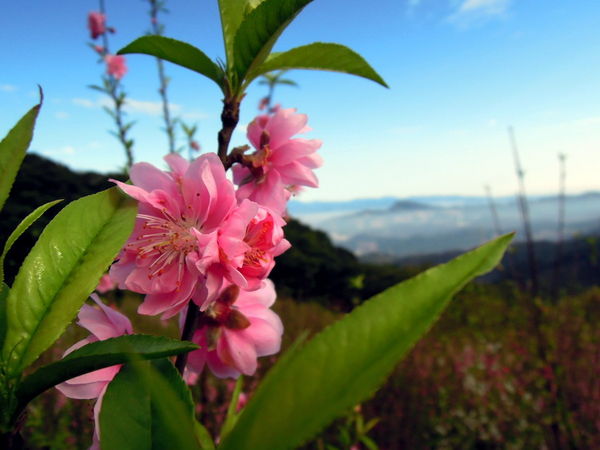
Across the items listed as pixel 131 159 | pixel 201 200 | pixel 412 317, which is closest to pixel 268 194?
pixel 201 200

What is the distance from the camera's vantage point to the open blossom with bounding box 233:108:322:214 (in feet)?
2.92

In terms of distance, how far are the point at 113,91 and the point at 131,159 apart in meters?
0.78

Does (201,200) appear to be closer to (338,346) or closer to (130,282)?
(130,282)

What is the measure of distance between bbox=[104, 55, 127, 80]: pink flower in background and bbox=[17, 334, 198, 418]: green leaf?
15.1ft

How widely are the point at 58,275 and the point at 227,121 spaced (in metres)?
0.39

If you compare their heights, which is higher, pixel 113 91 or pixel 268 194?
pixel 113 91

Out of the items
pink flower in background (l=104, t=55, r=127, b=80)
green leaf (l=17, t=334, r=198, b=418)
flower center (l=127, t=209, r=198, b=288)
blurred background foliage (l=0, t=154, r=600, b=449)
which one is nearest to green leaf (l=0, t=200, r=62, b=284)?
green leaf (l=17, t=334, r=198, b=418)

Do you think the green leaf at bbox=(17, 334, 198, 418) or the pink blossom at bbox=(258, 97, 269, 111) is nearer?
the green leaf at bbox=(17, 334, 198, 418)

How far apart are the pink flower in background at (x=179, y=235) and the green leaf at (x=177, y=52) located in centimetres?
16

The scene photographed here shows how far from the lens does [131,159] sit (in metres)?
3.52

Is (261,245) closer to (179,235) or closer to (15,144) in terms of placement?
(179,235)

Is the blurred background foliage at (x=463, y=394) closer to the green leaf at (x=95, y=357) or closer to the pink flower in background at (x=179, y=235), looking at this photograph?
the pink flower in background at (x=179, y=235)

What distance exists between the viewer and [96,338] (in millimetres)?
711

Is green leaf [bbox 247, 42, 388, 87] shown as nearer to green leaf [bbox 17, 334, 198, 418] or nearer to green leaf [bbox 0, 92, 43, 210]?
green leaf [bbox 0, 92, 43, 210]
